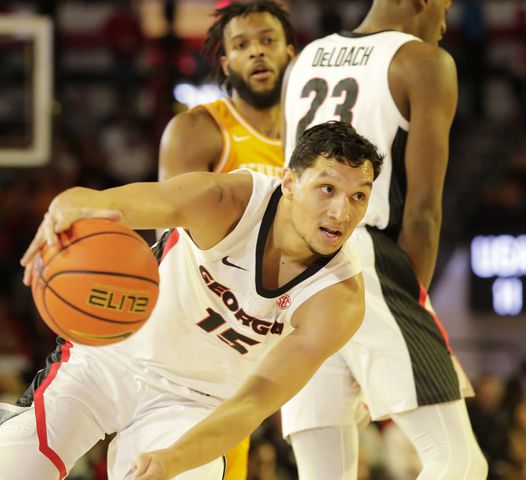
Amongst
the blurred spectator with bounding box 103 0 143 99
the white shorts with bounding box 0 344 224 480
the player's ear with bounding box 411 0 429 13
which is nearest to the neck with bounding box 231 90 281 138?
the player's ear with bounding box 411 0 429 13

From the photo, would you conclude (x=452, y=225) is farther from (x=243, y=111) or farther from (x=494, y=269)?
(x=243, y=111)

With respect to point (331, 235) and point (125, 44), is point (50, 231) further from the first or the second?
point (125, 44)

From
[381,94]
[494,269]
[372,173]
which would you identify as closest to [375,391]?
[372,173]

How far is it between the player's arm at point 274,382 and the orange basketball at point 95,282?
15.9 inches

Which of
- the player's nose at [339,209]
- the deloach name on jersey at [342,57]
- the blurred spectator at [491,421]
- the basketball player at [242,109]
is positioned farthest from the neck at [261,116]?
the blurred spectator at [491,421]

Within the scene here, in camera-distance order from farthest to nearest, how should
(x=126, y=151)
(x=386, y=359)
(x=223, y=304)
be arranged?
(x=126, y=151) < (x=386, y=359) < (x=223, y=304)

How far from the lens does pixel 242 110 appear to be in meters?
5.19

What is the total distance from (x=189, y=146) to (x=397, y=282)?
1.43 metres

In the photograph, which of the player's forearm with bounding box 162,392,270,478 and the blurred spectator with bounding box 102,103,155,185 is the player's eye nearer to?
the player's forearm with bounding box 162,392,270,478

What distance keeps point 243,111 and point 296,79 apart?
2.90ft

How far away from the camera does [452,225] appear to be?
10844mm

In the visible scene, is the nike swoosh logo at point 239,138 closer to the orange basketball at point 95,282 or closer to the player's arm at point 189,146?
the player's arm at point 189,146

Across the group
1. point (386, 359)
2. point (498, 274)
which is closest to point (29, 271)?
point (386, 359)

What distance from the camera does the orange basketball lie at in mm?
3104
